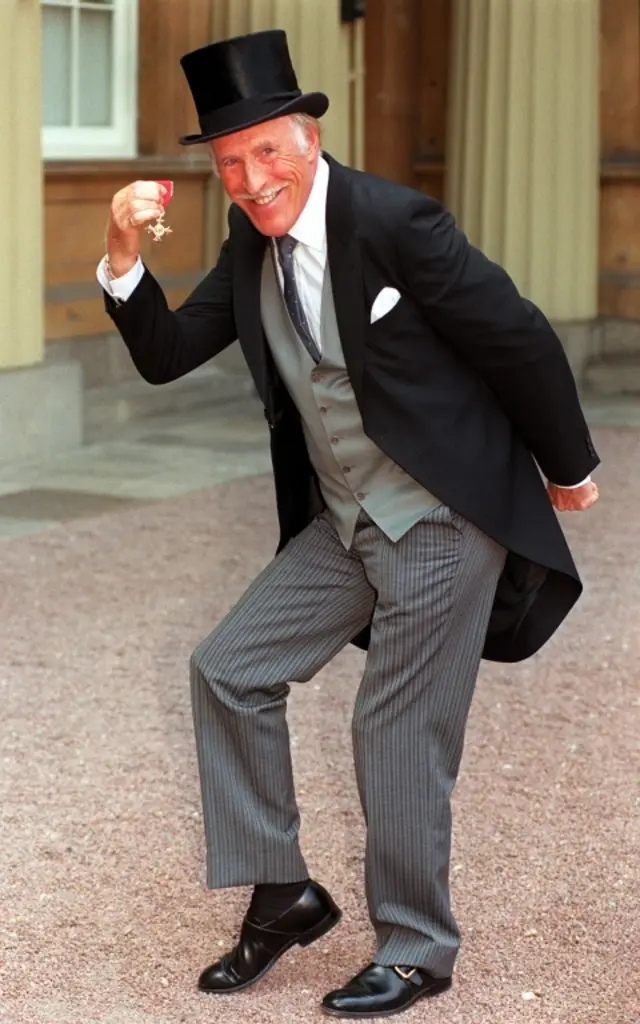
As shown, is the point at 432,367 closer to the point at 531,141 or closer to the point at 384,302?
the point at 384,302

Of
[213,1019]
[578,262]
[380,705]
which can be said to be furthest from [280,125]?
[578,262]

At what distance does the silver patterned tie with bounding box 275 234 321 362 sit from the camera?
311cm

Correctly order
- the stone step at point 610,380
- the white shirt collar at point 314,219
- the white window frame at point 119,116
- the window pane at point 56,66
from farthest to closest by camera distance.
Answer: the stone step at point 610,380, the white window frame at point 119,116, the window pane at point 56,66, the white shirt collar at point 314,219

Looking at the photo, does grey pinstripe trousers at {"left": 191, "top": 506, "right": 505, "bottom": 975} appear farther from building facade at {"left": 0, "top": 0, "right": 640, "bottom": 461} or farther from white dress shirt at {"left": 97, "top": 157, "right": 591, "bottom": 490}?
building facade at {"left": 0, "top": 0, "right": 640, "bottom": 461}

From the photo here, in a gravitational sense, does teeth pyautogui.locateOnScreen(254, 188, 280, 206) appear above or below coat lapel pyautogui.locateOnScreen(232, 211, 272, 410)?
above

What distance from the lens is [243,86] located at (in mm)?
2967

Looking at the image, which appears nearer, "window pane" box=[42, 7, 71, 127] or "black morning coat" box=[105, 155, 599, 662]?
"black morning coat" box=[105, 155, 599, 662]

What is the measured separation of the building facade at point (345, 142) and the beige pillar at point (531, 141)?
12 millimetres

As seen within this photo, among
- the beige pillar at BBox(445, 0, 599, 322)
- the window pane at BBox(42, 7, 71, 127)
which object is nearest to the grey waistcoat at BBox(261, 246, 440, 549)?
the window pane at BBox(42, 7, 71, 127)

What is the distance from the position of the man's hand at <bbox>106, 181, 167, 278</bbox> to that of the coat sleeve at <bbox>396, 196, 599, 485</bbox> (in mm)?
401

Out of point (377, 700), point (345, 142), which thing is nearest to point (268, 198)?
point (377, 700)

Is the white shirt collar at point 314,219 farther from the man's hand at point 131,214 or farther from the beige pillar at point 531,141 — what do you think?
the beige pillar at point 531,141

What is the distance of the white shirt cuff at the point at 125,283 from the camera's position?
123 inches

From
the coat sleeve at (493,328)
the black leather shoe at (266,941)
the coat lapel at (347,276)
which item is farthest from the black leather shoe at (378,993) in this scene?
the coat lapel at (347,276)
